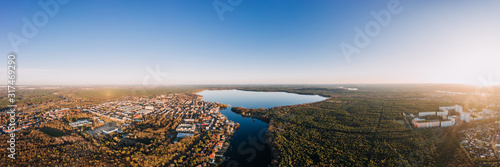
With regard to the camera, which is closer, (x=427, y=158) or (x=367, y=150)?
(x=427, y=158)

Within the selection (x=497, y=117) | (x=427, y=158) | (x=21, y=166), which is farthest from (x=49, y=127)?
(x=497, y=117)

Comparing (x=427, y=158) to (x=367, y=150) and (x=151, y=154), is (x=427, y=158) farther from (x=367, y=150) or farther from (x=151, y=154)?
(x=151, y=154)

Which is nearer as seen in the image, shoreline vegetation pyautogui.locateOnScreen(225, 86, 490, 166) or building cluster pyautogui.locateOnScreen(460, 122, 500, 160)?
shoreline vegetation pyautogui.locateOnScreen(225, 86, 490, 166)

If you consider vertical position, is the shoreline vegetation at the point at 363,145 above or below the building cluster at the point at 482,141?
below

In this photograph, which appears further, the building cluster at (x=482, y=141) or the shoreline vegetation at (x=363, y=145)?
the building cluster at (x=482, y=141)

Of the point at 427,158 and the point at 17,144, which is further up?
the point at 17,144

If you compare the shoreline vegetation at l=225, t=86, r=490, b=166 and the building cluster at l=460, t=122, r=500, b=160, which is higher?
the building cluster at l=460, t=122, r=500, b=160

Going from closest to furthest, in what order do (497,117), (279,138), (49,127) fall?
(279,138), (49,127), (497,117)

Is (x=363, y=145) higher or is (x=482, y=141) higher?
(x=482, y=141)
